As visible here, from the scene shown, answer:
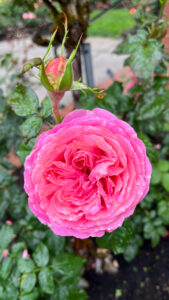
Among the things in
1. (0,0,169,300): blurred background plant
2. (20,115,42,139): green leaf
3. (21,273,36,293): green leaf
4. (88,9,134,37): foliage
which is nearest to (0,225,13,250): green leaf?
(0,0,169,300): blurred background plant

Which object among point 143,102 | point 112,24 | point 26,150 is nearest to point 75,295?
point 26,150

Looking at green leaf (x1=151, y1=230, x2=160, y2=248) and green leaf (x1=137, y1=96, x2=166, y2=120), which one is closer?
green leaf (x1=137, y1=96, x2=166, y2=120)

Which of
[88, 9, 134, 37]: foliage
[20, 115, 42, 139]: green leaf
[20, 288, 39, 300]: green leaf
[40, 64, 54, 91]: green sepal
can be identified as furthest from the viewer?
[88, 9, 134, 37]: foliage

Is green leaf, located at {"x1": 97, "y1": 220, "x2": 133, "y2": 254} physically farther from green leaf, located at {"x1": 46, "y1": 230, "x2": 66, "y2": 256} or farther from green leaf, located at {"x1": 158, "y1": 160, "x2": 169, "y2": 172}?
green leaf, located at {"x1": 158, "y1": 160, "x2": 169, "y2": 172}

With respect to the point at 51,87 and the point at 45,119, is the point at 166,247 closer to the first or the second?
the point at 45,119

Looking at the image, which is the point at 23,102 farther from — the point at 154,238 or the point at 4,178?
the point at 154,238

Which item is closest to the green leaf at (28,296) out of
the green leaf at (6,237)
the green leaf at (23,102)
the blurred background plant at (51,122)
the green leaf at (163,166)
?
the blurred background plant at (51,122)

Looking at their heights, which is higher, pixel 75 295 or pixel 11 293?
pixel 11 293
